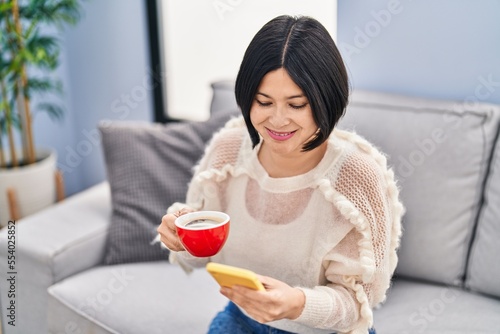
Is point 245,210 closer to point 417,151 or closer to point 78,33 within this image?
point 417,151

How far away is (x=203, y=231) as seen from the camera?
40.9 inches

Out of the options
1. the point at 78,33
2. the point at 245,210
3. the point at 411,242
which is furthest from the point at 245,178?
the point at 78,33

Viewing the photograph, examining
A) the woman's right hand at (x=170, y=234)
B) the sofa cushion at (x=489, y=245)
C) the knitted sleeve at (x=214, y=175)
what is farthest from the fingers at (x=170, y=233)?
the sofa cushion at (x=489, y=245)

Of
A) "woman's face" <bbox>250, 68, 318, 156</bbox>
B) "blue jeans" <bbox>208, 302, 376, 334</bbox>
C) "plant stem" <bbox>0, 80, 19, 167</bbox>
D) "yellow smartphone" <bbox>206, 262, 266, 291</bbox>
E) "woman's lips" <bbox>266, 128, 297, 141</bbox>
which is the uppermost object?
"woman's face" <bbox>250, 68, 318, 156</bbox>

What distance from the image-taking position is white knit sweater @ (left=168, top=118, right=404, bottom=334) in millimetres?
1168

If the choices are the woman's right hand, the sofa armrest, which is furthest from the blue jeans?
the sofa armrest

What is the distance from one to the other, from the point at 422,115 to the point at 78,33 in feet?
6.19

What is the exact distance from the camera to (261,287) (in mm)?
980

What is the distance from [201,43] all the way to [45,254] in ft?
4.03

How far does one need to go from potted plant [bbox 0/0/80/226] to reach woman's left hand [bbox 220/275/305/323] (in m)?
1.81

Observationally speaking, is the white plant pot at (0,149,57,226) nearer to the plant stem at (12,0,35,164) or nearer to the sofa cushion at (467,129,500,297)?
the plant stem at (12,0,35,164)

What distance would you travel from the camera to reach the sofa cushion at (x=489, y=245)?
5.09ft

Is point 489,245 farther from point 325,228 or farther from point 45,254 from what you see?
point 45,254

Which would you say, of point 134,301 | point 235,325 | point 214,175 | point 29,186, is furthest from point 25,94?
point 235,325
